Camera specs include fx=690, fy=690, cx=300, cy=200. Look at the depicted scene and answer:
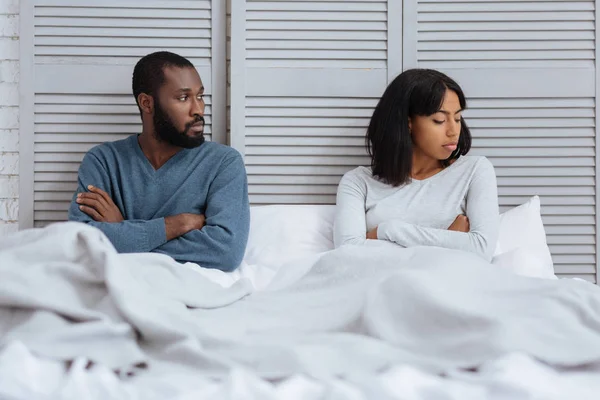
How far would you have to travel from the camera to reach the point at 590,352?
103 centimetres

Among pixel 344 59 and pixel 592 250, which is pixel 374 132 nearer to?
pixel 344 59

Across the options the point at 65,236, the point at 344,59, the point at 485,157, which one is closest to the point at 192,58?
the point at 344,59

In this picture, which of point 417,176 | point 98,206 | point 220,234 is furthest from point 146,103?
point 417,176

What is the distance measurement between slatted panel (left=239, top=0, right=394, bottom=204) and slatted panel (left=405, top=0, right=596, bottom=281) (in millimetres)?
203

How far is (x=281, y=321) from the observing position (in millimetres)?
1297

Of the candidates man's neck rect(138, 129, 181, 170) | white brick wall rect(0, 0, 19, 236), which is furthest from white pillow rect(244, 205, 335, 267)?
white brick wall rect(0, 0, 19, 236)

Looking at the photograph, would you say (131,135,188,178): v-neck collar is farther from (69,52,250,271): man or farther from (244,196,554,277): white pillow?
(244,196,554,277): white pillow

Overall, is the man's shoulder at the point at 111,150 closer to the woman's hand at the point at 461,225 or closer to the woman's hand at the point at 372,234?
the woman's hand at the point at 372,234

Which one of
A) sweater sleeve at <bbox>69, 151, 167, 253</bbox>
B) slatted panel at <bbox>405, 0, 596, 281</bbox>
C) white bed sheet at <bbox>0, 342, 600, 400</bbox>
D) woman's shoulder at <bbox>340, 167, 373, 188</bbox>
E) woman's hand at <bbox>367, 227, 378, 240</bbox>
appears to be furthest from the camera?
slatted panel at <bbox>405, 0, 596, 281</bbox>

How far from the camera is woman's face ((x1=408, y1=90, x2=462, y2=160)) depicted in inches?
83.3

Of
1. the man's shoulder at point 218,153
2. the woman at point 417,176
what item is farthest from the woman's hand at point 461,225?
the man's shoulder at point 218,153

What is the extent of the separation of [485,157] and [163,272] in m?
1.20

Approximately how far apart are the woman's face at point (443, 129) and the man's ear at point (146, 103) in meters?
0.85

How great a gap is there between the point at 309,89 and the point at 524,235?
0.85 metres
